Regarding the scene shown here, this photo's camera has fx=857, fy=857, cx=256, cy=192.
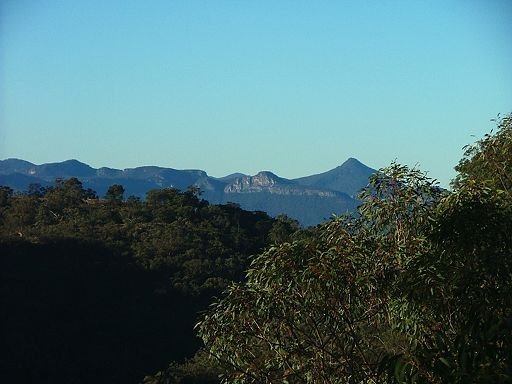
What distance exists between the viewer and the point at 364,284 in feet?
24.1

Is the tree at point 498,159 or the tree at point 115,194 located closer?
the tree at point 498,159

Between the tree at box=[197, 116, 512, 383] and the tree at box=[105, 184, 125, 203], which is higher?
the tree at box=[105, 184, 125, 203]

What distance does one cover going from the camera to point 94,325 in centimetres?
3606

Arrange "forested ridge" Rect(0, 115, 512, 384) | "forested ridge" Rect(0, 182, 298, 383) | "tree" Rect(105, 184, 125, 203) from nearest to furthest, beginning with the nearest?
1. "forested ridge" Rect(0, 115, 512, 384)
2. "forested ridge" Rect(0, 182, 298, 383)
3. "tree" Rect(105, 184, 125, 203)

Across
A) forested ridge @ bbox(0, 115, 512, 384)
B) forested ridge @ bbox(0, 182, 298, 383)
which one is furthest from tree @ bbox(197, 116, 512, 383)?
forested ridge @ bbox(0, 182, 298, 383)

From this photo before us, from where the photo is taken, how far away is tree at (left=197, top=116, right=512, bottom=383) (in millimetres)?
6820

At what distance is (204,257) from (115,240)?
503cm

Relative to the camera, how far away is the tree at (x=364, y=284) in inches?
269

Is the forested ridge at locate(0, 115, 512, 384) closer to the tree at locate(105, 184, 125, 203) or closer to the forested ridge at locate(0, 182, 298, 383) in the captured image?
the forested ridge at locate(0, 182, 298, 383)

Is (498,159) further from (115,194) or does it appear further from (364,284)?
(115,194)

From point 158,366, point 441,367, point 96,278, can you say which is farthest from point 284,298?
point 96,278

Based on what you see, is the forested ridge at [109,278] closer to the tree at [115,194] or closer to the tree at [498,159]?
the tree at [115,194]

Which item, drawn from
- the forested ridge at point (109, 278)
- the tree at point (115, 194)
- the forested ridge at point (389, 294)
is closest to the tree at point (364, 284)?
the forested ridge at point (389, 294)

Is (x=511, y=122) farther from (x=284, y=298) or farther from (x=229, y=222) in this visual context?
(x=229, y=222)
